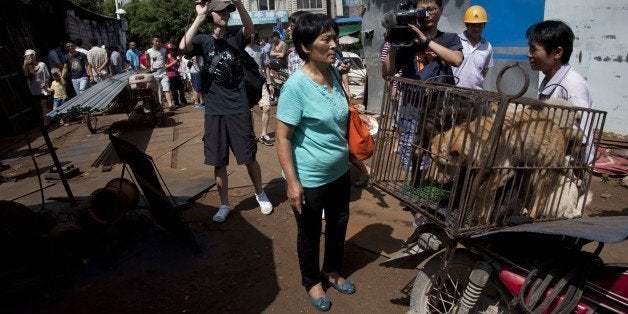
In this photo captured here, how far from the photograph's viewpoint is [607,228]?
1803 millimetres

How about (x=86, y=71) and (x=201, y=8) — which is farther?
(x=86, y=71)

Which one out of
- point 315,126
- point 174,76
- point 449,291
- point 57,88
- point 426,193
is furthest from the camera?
point 174,76

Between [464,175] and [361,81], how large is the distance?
1207 cm

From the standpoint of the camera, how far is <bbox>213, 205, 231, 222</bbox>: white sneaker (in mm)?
4234

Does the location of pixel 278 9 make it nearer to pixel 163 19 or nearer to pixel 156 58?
pixel 163 19

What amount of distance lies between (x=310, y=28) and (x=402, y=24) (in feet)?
3.07

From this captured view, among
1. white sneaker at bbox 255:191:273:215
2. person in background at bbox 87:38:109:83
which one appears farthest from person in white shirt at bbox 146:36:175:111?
white sneaker at bbox 255:191:273:215

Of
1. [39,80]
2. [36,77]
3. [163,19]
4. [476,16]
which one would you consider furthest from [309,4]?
[476,16]

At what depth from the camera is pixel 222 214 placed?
4262 mm

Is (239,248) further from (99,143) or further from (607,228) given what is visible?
(99,143)

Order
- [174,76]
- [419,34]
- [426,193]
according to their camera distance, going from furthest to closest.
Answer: [174,76] < [419,34] < [426,193]

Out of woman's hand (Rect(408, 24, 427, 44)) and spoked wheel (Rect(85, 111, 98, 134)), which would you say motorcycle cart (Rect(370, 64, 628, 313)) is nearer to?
woman's hand (Rect(408, 24, 427, 44))

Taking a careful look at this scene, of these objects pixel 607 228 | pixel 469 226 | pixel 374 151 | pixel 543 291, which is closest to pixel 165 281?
pixel 374 151

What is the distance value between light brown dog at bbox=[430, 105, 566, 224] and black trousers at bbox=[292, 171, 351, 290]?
2.52 ft
